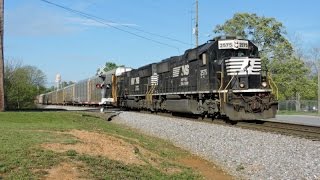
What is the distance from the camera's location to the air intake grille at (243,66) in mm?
19406

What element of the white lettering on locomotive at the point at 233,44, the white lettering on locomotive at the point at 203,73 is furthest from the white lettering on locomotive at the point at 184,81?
the white lettering on locomotive at the point at 233,44

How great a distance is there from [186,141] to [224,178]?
5535 millimetres

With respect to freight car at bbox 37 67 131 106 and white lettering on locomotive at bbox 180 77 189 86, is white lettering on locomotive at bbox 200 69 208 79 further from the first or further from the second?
freight car at bbox 37 67 131 106

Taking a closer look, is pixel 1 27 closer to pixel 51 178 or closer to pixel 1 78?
pixel 1 78

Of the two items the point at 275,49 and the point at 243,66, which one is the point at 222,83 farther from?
the point at 275,49

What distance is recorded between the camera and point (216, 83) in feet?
65.9

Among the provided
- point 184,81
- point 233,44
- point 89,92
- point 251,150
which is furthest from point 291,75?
point 251,150

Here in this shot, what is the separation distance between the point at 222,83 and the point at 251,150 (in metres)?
7.62

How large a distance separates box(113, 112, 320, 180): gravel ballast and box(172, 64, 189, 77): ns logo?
658cm

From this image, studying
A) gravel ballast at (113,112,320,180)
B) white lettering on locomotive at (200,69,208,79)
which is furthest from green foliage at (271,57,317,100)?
gravel ballast at (113,112,320,180)

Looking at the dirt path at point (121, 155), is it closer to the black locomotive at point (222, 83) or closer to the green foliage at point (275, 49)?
the black locomotive at point (222, 83)

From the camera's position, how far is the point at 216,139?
576 inches

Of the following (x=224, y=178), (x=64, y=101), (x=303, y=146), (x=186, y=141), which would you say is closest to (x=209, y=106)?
(x=186, y=141)

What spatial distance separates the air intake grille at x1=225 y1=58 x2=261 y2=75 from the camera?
19.4m
